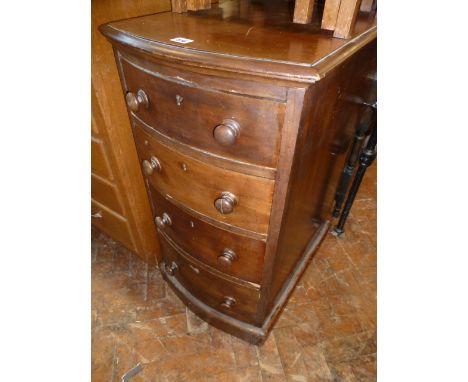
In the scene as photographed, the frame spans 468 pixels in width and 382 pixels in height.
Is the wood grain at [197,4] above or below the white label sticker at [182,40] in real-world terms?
above

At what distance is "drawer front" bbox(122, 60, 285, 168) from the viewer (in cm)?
73

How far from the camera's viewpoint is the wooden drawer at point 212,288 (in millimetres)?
1235

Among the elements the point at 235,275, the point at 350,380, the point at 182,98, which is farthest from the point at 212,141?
the point at 350,380

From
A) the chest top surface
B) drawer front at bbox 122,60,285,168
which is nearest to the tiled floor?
drawer front at bbox 122,60,285,168

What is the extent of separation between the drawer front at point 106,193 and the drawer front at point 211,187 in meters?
0.48

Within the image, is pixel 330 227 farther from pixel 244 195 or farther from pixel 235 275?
pixel 244 195

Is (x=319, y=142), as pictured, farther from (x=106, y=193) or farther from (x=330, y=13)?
(x=106, y=193)

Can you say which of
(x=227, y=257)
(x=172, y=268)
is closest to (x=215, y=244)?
(x=227, y=257)

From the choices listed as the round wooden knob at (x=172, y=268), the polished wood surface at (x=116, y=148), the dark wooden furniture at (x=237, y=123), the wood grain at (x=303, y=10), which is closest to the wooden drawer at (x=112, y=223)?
Answer: the polished wood surface at (x=116, y=148)

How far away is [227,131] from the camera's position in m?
0.75

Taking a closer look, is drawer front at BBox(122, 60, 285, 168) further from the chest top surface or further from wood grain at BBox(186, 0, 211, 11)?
wood grain at BBox(186, 0, 211, 11)

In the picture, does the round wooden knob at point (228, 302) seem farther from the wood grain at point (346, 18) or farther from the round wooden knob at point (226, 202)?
the wood grain at point (346, 18)

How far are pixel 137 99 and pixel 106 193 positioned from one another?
0.77m

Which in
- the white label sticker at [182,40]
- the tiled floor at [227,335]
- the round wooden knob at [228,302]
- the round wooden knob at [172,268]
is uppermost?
the white label sticker at [182,40]
